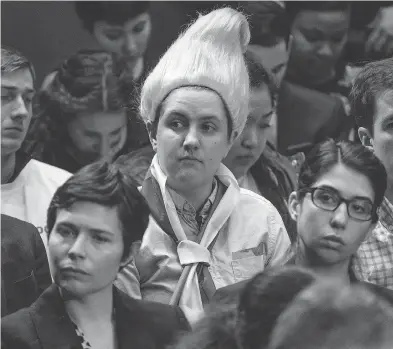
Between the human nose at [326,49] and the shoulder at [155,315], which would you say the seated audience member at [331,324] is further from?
the human nose at [326,49]

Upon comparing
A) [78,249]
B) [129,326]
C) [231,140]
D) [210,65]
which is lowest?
[129,326]

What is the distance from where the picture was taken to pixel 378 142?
51.0 inches

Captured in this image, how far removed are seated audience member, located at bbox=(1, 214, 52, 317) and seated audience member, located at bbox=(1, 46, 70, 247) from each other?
24mm

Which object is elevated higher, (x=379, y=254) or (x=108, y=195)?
(x=108, y=195)

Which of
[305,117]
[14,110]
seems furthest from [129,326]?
[305,117]

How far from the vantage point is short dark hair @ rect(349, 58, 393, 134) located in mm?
1327

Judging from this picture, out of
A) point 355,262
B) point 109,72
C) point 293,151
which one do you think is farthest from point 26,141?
point 355,262

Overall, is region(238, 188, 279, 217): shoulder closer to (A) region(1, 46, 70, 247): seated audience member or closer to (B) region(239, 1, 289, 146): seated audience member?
(B) region(239, 1, 289, 146): seated audience member

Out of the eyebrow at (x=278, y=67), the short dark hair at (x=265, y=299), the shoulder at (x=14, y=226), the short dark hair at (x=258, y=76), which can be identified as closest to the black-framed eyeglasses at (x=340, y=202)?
the short dark hair at (x=265, y=299)

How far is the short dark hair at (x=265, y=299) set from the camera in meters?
1.14

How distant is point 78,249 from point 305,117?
0.54 m

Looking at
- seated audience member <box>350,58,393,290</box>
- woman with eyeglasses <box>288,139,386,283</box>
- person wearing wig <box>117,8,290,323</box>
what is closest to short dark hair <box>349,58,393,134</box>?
seated audience member <box>350,58,393,290</box>

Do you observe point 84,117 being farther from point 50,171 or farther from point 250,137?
point 250,137

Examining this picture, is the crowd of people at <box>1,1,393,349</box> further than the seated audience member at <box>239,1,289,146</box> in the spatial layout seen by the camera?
No
